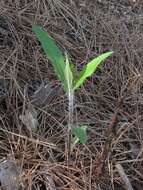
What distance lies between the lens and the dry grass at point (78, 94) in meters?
1.36

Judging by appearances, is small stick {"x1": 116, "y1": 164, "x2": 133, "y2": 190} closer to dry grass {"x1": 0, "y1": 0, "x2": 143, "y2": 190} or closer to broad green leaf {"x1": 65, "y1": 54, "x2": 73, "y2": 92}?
dry grass {"x1": 0, "y1": 0, "x2": 143, "y2": 190}

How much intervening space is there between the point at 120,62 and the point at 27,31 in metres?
0.46

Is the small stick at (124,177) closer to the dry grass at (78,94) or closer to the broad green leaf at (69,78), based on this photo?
the dry grass at (78,94)

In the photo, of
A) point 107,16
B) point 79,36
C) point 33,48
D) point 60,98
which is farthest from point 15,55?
point 107,16

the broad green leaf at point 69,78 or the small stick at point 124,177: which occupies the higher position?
the broad green leaf at point 69,78

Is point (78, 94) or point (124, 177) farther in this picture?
point (78, 94)

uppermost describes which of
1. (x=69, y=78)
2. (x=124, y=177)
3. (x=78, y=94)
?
(x=69, y=78)

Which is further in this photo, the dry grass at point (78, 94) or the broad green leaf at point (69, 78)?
the dry grass at point (78, 94)

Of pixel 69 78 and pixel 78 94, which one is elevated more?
pixel 69 78

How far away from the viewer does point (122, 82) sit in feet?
5.93

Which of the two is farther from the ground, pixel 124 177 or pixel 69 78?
pixel 69 78

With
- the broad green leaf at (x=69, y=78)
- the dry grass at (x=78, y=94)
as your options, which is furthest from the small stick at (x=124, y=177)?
the broad green leaf at (x=69, y=78)

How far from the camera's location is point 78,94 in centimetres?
169

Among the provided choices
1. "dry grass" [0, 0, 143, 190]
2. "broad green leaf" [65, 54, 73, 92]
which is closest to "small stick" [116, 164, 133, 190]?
"dry grass" [0, 0, 143, 190]
